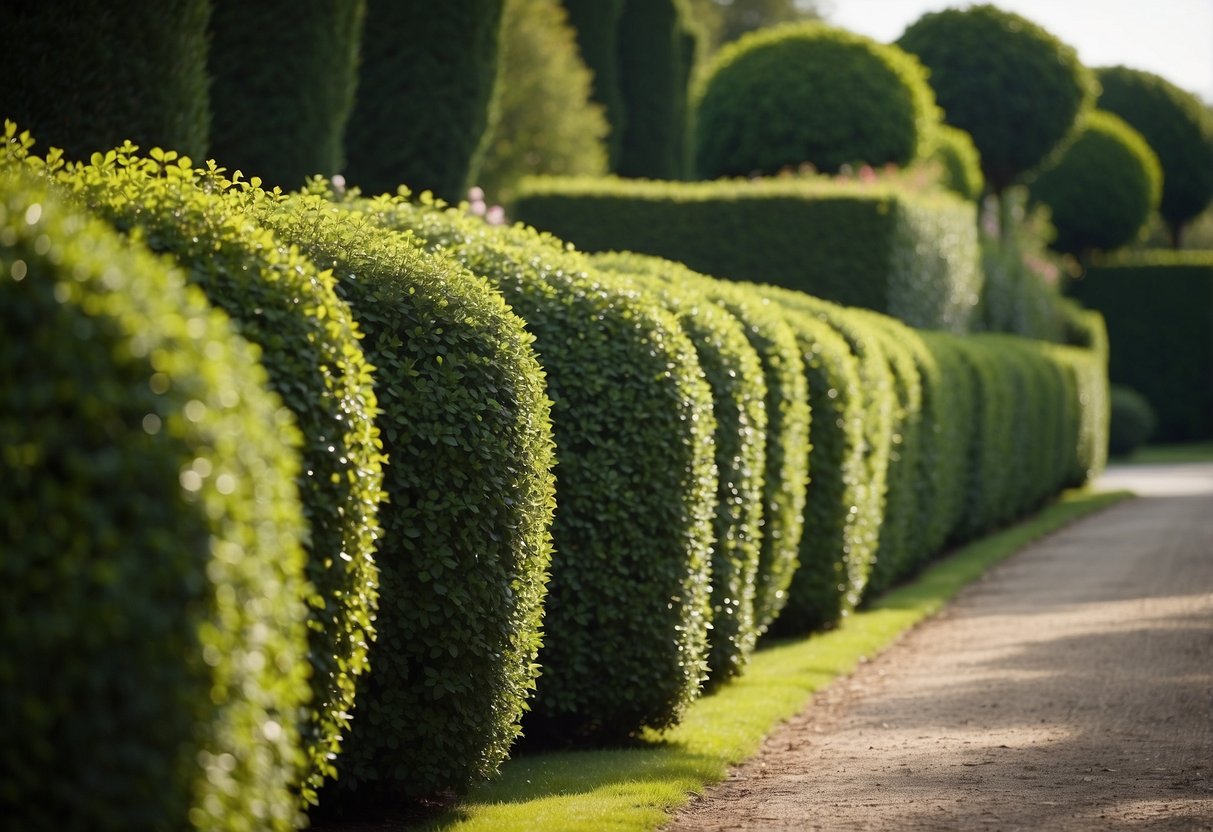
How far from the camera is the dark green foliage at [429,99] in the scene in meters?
14.5

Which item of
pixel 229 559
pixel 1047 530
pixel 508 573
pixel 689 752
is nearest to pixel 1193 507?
pixel 1047 530

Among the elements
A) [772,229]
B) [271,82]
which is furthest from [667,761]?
[772,229]

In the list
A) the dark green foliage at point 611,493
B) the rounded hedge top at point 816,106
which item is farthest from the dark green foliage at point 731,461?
the rounded hedge top at point 816,106

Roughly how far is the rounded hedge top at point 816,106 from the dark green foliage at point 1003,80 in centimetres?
904

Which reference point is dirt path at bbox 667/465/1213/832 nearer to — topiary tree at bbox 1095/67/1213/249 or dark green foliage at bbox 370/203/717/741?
dark green foliage at bbox 370/203/717/741

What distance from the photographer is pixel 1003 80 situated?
108 ft

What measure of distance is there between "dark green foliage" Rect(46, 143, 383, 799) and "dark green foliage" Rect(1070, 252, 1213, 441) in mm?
38464

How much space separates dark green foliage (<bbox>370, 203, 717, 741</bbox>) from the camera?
→ 6.80 m

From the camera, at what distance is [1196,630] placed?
1018 cm

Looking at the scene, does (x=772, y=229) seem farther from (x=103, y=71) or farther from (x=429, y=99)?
(x=103, y=71)

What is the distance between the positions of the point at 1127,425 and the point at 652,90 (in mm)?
13983

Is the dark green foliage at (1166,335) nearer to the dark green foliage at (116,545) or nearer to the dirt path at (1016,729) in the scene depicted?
the dirt path at (1016,729)

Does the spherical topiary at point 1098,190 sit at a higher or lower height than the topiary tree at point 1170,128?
lower

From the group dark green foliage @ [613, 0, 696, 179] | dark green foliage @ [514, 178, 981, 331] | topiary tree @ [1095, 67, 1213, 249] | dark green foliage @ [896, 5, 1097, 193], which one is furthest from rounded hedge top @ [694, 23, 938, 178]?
topiary tree @ [1095, 67, 1213, 249]
